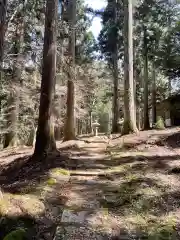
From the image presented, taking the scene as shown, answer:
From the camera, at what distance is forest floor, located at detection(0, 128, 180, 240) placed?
4828 mm

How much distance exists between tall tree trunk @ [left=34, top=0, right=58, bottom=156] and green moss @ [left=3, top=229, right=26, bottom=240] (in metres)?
5.15

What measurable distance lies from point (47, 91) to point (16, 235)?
6056mm

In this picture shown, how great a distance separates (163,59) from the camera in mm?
21250

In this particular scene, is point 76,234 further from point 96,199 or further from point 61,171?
point 61,171

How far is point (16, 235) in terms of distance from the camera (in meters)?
4.33

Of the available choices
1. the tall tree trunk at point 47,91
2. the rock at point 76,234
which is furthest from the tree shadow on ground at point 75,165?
the rock at point 76,234

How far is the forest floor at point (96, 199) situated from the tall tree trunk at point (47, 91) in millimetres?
484

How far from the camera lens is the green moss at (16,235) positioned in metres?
4.27

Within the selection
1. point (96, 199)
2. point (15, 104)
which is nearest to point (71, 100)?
point (15, 104)

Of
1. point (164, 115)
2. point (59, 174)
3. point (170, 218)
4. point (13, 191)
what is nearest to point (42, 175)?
point (59, 174)

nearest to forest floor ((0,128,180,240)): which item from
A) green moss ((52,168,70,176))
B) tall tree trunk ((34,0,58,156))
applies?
green moss ((52,168,70,176))

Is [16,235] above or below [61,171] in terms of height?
below

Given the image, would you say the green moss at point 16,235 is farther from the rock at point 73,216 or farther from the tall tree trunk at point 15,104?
the tall tree trunk at point 15,104

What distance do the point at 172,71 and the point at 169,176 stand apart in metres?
15.9
